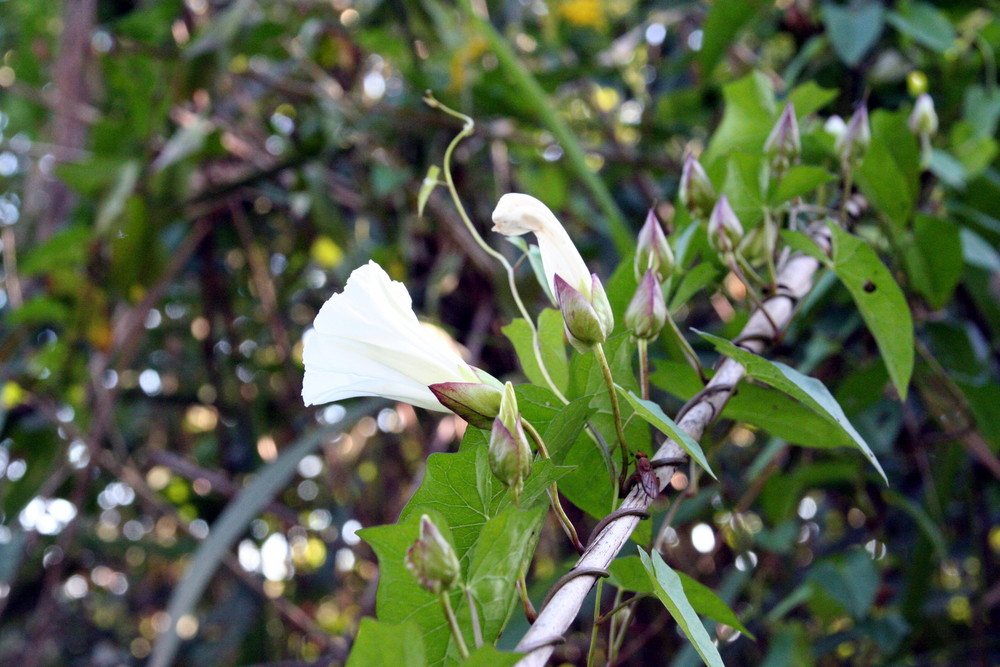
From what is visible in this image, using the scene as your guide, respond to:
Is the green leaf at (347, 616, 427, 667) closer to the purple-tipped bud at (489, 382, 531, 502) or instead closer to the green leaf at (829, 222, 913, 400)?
the purple-tipped bud at (489, 382, 531, 502)

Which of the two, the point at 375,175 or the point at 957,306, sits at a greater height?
the point at 957,306

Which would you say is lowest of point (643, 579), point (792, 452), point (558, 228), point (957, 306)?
point (792, 452)

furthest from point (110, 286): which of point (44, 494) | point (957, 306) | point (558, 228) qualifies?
point (957, 306)

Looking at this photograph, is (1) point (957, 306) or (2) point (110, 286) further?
(2) point (110, 286)

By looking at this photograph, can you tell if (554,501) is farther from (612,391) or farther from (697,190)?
(697,190)

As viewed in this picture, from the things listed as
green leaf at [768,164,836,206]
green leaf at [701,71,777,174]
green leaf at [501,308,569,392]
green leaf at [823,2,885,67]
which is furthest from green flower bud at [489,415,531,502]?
green leaf at [823,2,885,67]

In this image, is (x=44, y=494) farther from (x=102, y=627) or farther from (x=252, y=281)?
(x=102, y=627)

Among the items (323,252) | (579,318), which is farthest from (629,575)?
(323,252)
